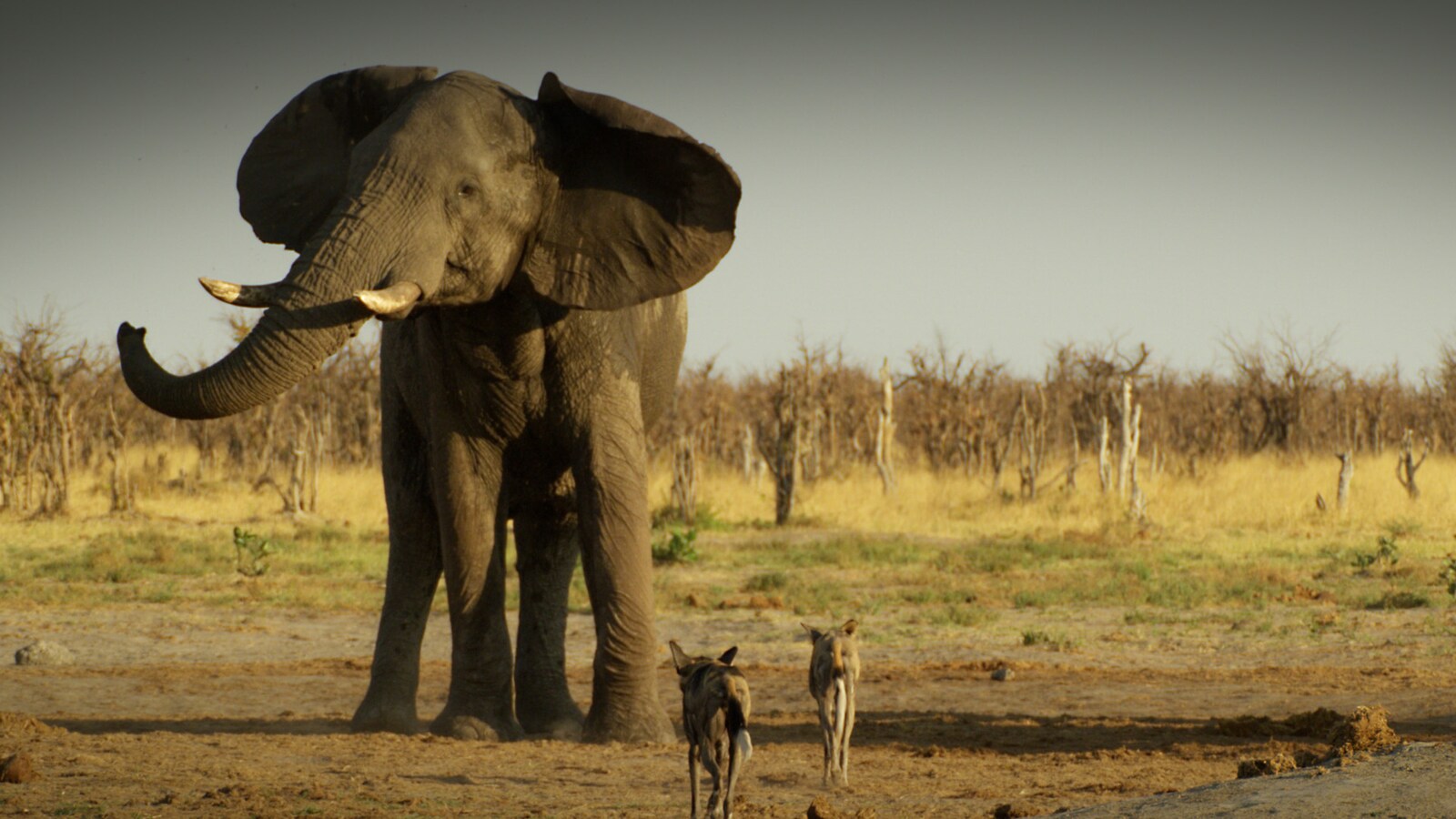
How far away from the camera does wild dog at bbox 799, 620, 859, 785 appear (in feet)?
22.7

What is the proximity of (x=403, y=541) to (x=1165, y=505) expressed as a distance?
2076 cm

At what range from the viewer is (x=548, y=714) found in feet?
30.1

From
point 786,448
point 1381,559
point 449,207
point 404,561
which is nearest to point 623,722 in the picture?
point 404,561

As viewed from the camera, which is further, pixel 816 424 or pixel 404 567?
pixel 816 424

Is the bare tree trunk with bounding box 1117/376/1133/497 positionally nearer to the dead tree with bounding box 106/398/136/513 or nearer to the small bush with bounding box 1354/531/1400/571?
the small bush with bounding box 1354/531/1400/571

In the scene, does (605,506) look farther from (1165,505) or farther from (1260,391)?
(1260,391)

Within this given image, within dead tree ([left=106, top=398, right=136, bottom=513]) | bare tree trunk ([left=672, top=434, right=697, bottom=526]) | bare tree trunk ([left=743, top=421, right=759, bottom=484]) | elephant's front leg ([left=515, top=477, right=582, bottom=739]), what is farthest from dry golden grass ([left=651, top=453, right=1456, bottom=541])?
elephant's front leg ([left=515, top=477, right=582, bottom=739])

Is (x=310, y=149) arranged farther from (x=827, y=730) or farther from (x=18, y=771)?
(x=827, y=730)

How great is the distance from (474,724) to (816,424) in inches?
1083

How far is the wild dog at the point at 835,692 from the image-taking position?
273 inches

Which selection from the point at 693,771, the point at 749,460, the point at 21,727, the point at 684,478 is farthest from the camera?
the point at 749,460

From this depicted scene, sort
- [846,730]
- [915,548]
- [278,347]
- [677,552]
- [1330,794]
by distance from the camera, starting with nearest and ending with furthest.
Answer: [1330,794]
[278,347]
[846,730]
[677,552]
[915,548]

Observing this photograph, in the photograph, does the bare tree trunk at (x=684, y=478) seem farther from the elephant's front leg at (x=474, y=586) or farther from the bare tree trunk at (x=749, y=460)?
the elephant's front leg at (x=474, y=586)

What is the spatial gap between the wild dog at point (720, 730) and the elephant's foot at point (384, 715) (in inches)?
133
